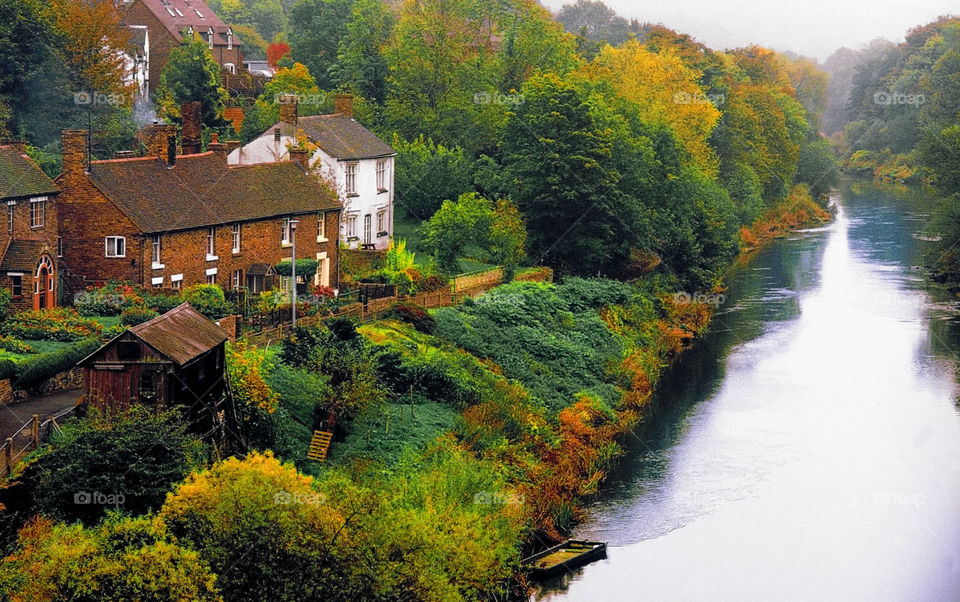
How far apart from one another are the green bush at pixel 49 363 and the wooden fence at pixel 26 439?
2.58m

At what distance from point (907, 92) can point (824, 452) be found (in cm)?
11623

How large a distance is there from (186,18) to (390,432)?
69535mm

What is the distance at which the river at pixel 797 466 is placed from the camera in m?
36.8

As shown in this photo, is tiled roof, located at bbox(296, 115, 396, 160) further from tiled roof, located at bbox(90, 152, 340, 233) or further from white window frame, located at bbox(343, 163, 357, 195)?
tiled roof, located at bbox(90, 152, 340, 233)

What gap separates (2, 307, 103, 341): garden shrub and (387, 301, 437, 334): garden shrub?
12.2 m

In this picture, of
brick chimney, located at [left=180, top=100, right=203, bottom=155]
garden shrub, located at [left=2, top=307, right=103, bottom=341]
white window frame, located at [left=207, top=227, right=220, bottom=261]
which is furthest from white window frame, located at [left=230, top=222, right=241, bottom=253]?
garden shrub, located at [left=2, top=307, right=103, bottom=341]

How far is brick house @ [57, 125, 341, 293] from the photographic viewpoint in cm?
4816

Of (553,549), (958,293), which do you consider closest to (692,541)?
(553,549)

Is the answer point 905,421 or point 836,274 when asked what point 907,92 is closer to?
point 836,274

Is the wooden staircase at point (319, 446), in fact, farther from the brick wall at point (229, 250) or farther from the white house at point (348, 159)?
the white house at point (348, 159)

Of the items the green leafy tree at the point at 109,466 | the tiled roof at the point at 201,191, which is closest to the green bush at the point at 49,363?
the green leafy tree at the point at 109,466

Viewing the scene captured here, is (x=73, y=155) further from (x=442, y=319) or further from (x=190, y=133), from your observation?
(x=442, y=319)

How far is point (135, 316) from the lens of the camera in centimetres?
4275

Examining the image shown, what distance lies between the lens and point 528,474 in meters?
41.3
